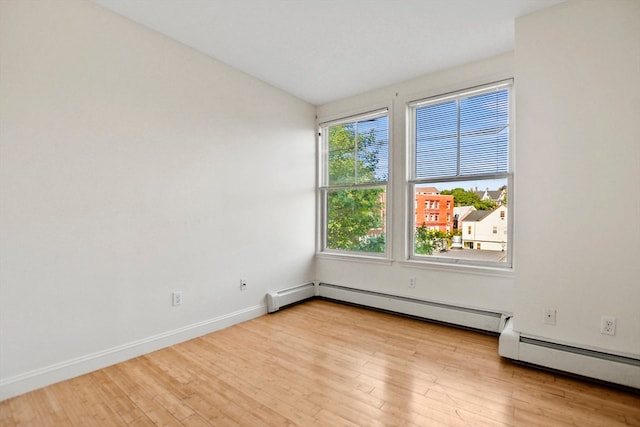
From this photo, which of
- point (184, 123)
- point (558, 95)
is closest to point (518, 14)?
point (558, 95)

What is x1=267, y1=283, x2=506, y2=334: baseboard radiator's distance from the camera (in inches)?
119

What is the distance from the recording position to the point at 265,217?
363 centimetres

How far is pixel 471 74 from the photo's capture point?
10.3 ft

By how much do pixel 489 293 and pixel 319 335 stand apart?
1.71m

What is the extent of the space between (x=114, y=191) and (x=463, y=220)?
3254mm

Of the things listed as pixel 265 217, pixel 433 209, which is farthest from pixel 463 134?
pixel 265 217

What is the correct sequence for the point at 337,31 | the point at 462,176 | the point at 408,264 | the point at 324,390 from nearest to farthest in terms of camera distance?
the point at 324,390
the point at 337,31
the point at 462,176
the point at 408,264

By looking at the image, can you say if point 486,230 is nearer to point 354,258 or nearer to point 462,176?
point 462,176

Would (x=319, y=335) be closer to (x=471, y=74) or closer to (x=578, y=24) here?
(x=471, y=74)

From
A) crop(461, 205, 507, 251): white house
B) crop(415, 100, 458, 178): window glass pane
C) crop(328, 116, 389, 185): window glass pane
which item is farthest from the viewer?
crop(328, 116, 389, 185): window glass pane

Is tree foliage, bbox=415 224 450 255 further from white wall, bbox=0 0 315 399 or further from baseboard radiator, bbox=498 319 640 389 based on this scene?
white wall, bbox=0 0 315 399

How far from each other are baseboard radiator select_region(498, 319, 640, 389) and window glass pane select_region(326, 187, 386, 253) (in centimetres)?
Result: 170

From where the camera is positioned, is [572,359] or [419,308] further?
[419,308]

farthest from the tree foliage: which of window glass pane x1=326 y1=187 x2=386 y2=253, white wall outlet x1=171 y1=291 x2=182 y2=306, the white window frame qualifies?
white wall outlet x1=171 y1=291 x2=182 y2=306
